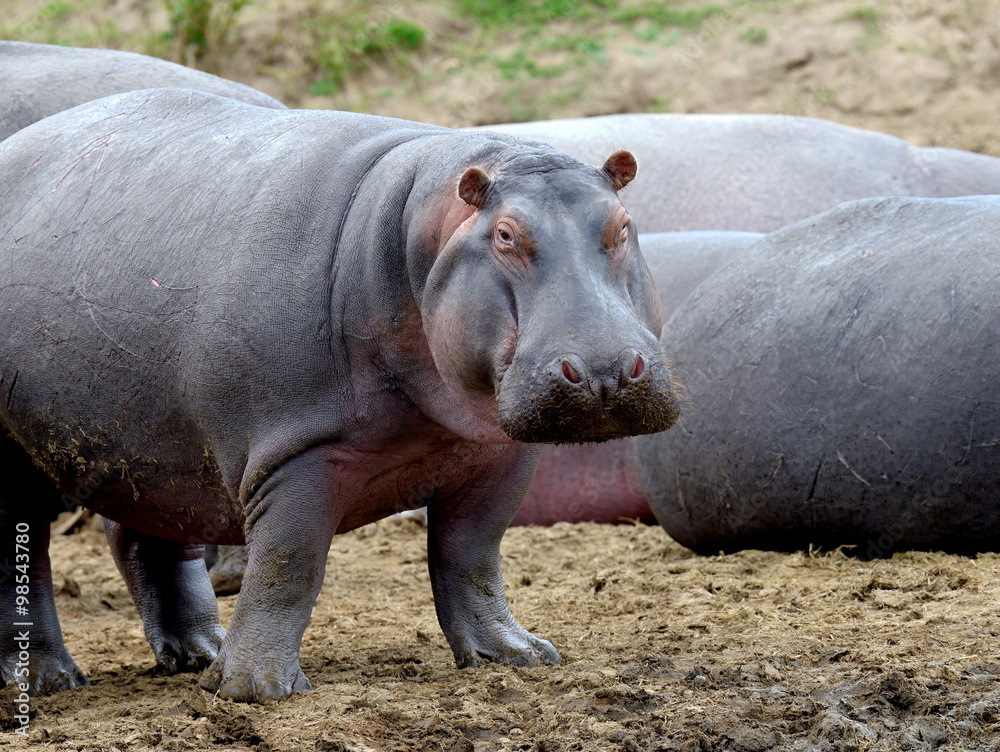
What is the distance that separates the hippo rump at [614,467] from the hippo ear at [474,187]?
116 inches

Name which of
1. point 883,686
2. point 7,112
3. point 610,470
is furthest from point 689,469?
point 7,112

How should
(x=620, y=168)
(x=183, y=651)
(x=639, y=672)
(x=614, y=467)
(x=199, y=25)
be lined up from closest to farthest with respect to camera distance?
(x=620, y=168), (x=639, y=672), (x=183, y=651), (x=614, y=467), (x=199, y=25)

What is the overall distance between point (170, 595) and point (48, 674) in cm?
54

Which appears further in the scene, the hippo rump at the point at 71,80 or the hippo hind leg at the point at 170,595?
the hippo rump at the point at 71,80

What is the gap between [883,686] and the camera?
125 inches

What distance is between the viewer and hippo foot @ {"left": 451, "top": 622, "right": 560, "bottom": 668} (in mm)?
3971

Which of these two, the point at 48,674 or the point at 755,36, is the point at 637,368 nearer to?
the point at 48,674

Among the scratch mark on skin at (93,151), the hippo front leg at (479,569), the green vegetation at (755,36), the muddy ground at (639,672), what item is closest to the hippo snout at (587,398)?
the muddy ground at (639,672)

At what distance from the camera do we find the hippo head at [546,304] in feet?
9.95

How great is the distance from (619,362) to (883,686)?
3.22ft

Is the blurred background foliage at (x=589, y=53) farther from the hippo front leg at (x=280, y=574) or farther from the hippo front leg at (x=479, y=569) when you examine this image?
the hippo front leg at (x=280, y=574)

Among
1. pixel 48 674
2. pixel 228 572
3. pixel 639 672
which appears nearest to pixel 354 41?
pixel 228 572

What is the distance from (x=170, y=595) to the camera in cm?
466

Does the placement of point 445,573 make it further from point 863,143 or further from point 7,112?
point 863,143
